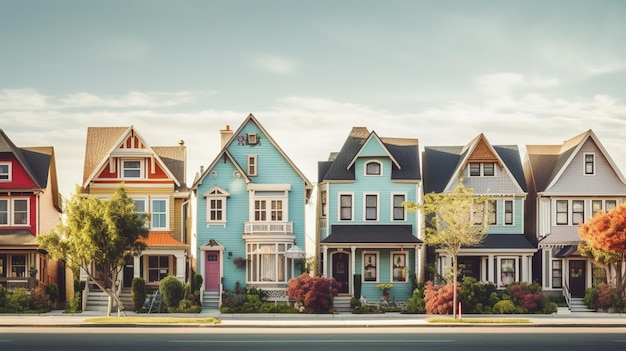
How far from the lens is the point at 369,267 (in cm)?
5047

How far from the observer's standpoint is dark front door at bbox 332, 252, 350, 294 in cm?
5109

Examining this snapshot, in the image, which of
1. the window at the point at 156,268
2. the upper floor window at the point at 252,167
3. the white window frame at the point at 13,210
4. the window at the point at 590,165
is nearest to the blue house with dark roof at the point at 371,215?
the upper floor window at the point at 252,167

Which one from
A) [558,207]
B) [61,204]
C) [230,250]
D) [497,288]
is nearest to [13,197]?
[61,204]

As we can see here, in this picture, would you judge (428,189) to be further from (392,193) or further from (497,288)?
(497,288)

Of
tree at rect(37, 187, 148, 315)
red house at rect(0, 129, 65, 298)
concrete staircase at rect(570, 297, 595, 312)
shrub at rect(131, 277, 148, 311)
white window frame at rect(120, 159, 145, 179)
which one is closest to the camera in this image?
tree at rect(37, 187, 148, 315)

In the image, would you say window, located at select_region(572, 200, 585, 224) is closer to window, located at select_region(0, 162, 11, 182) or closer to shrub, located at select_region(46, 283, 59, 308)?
shrub, located at select_region(46, 283, 59, 308)

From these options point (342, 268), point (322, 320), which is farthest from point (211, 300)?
point (322, 320)

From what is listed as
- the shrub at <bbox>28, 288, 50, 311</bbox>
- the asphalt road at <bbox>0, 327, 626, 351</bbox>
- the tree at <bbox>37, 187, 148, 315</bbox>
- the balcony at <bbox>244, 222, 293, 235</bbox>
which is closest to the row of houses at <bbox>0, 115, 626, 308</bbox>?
the balcony at <bbox>244, 222, 293, 235</bbox>

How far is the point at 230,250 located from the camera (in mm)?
50125

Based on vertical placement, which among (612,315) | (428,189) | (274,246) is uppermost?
(428,189)

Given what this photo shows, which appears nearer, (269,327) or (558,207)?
(269,327)

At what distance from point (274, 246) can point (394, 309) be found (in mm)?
7770

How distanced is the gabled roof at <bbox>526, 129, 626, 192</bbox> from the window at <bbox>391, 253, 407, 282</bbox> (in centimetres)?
937

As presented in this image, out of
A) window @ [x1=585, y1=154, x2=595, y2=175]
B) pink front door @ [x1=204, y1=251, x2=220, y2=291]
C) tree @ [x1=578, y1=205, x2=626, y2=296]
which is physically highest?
window @ [x1=585, y1=154, x2=595, y2=175]
